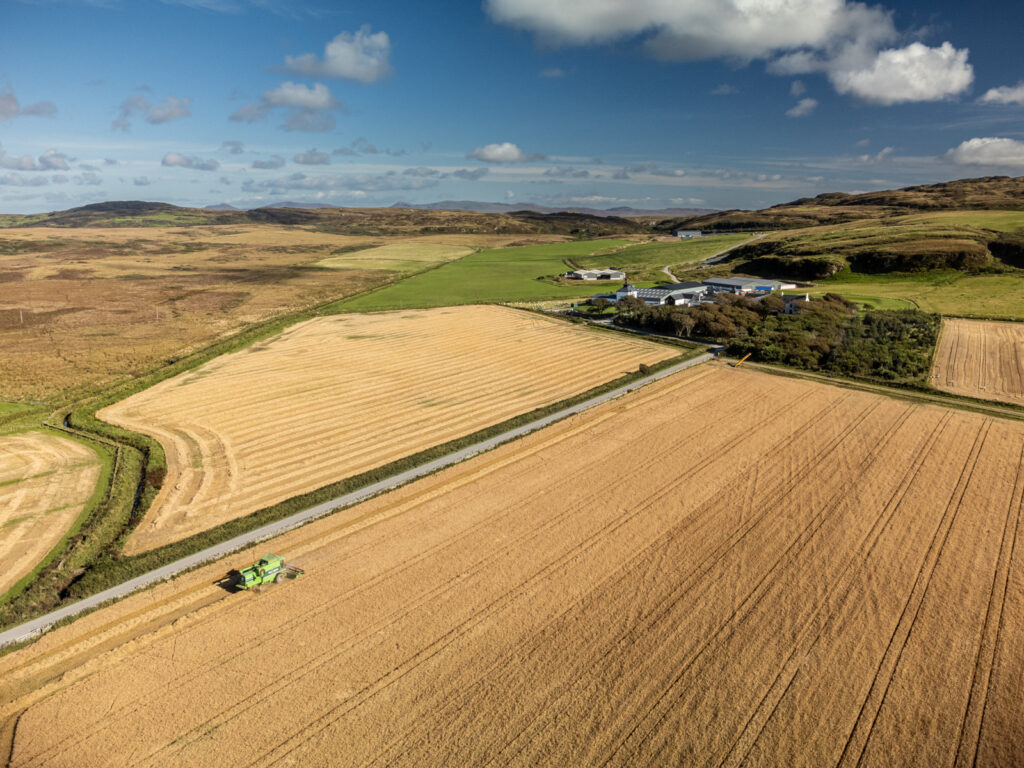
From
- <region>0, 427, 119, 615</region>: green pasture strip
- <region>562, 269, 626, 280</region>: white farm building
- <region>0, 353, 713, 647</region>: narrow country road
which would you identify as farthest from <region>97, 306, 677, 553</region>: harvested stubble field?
<region>562, 269, 626, 280</region>: white farm building

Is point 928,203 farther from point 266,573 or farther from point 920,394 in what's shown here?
point 266,573

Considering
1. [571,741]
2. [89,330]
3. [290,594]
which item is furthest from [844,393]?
[89,330]

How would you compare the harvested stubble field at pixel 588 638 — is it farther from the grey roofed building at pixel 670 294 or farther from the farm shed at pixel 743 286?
the farm shed at pixel 743 286

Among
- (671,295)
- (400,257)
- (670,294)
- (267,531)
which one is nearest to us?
(267,531)

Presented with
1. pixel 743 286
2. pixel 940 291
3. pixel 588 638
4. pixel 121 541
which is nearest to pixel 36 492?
pixel 121 541

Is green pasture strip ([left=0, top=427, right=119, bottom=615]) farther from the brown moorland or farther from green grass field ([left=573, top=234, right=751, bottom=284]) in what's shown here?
green grass field ([left=573, top=234, right=751, bottom=284])

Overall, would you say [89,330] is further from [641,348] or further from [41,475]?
[641,348]
